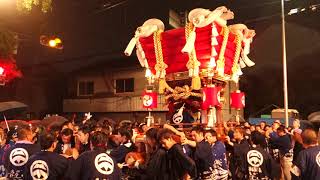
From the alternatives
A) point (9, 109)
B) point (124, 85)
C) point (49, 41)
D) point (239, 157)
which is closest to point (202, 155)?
point (239, 157)

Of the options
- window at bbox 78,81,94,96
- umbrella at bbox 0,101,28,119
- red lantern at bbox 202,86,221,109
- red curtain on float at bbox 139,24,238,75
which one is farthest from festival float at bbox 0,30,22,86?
window at bbox 78,81,94,96

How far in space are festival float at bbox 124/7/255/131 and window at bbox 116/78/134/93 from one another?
13897 millimetres

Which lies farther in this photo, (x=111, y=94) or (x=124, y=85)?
(x=111, y=94)

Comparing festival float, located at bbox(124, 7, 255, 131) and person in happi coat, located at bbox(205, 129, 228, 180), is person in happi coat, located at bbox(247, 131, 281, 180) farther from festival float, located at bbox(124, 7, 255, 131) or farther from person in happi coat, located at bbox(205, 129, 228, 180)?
festival float, located at bbox(124, 7, 255, 131)

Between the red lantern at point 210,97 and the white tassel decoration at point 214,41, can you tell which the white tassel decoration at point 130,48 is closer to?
the white tassel decoration at point 214,41

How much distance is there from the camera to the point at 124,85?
23.4 metres

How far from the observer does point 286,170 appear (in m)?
9.06

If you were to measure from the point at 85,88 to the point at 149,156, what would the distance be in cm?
2032

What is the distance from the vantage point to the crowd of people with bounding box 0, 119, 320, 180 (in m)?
4.53

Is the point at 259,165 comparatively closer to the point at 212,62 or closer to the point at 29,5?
the point at 212,62

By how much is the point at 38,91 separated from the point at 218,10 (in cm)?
1907

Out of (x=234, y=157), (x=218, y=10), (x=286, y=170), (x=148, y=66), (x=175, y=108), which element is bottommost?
(x=286, y=170)

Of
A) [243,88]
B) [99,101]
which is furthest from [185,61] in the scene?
[243,88]

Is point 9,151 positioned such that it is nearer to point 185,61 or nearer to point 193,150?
point 193,150
